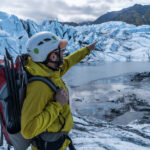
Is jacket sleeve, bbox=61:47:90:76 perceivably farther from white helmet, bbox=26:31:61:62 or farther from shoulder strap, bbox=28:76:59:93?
shoulder strap, bbox=28:76:59:93

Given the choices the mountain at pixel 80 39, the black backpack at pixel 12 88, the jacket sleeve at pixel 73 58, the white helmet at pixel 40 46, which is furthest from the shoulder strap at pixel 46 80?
the mountain at pixel 80 39

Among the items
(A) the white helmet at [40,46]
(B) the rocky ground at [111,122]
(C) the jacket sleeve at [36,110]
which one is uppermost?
(A) the white helmet at [40,46]

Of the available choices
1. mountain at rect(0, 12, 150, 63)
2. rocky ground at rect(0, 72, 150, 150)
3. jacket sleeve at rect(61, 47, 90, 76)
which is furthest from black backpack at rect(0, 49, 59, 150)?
mountain at rect(0, 12, 150, 63)

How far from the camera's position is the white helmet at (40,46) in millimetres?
1449

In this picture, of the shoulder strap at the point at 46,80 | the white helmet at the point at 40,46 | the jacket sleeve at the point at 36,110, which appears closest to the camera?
the jacket sleeve at the point at 36,110

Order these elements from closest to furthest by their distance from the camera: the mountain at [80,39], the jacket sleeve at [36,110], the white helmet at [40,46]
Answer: the jacket sleeve at [36,110], the white helmet at [40,46], the mountain at [80,39]

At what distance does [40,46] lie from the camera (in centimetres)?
145

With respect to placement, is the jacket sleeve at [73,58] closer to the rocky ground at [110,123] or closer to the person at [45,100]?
the person at [45,100]

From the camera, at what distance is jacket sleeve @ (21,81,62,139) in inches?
45.2

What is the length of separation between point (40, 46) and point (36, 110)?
0.60 m

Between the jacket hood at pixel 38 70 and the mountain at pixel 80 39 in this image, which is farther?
the mountain at pixel 80 39

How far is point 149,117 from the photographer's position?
688 cm

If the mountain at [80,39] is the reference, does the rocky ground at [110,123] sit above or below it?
below

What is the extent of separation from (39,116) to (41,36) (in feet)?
2.44
